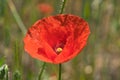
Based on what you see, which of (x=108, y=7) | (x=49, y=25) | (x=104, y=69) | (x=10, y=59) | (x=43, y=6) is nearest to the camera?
(x=49, y=25)

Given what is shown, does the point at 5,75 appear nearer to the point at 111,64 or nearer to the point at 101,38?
the point at 111,64

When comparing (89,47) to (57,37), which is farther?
(89,47)

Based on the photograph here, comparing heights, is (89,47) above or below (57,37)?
below

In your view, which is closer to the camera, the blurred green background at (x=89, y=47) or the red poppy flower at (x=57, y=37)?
the red poppy flower at (x=57, y=37)

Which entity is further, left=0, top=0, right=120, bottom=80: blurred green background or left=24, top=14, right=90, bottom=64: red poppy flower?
left=0, top=0, right=120, bottom=80: blurred green background

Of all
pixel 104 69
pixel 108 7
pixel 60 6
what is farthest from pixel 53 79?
pixel 60 6

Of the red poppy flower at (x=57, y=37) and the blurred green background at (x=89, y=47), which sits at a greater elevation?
the red poppy flower at (x=57, y=37)

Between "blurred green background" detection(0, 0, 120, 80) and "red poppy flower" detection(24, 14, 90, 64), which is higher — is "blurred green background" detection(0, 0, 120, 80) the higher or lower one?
the lower one

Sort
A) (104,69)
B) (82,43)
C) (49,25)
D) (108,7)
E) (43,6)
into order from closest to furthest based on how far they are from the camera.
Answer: (82,43)
(49,25)
(104,69)
(108,7)
(43,6)
